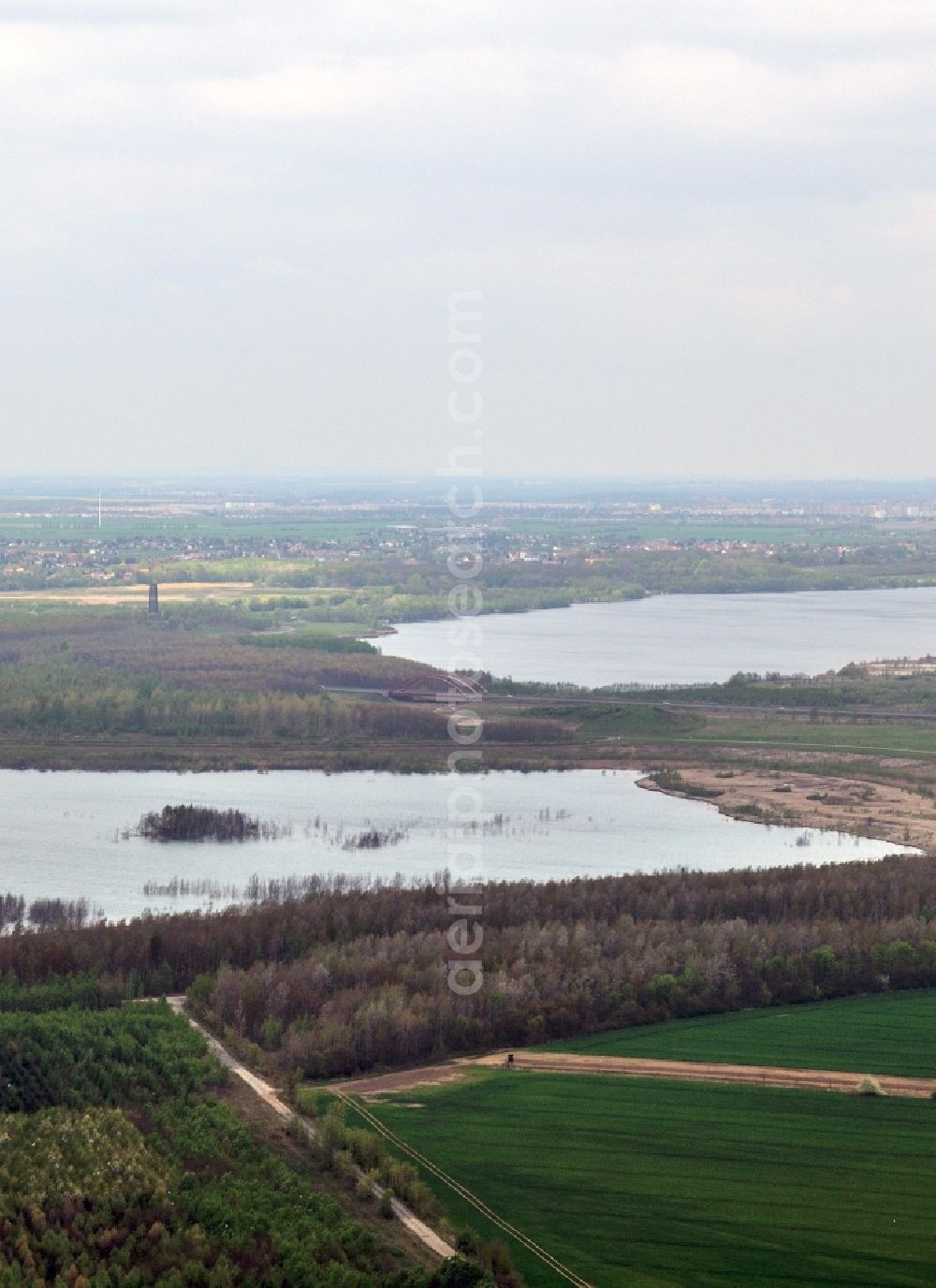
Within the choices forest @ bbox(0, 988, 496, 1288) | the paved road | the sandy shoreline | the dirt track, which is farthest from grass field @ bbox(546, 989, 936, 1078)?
the sandy shoreline

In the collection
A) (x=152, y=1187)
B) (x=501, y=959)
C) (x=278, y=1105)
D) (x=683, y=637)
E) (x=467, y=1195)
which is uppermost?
(x=683, y=637)

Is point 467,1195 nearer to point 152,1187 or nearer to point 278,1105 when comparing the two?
Result: point 278,1105

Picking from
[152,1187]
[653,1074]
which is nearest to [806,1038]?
[653,1074]

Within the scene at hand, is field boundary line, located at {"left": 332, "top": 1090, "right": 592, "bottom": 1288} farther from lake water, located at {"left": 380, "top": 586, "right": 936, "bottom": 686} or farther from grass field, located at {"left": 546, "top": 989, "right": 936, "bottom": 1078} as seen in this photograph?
lake water, located at {"left": 380, "top": 586, "right": 936, "bottom": 686}

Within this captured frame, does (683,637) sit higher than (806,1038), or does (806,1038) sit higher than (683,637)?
(683,637)

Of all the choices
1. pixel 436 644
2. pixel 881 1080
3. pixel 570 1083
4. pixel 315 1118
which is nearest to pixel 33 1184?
pixel 315 1118

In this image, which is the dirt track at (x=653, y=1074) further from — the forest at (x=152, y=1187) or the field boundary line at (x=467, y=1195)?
the forest at (x=152, y=1187)
